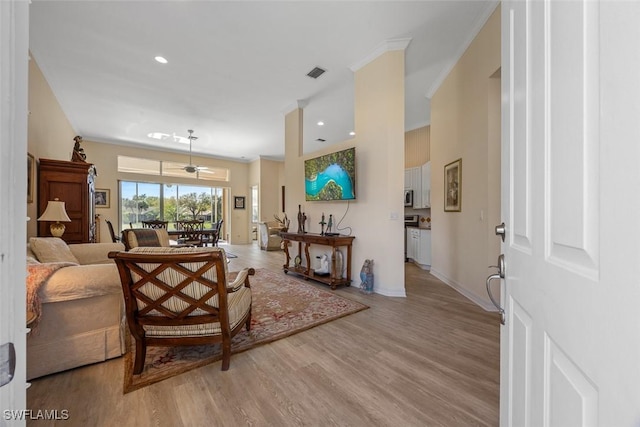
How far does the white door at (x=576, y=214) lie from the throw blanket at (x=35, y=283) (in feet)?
8.36

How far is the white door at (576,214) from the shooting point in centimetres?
39

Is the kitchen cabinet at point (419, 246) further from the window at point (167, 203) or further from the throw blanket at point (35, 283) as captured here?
the window at point (167, 203)

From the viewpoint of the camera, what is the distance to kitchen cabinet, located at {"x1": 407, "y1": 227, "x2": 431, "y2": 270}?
506 centimetres

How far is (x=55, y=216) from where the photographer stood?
3312 millimetres

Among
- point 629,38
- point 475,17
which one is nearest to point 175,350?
point 629,38

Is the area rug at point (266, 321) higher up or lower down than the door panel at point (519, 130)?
lower down

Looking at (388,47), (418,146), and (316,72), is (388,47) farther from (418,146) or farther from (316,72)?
(418,146)

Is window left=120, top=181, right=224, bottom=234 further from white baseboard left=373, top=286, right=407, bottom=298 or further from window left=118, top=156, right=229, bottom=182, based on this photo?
white baseboard left=373, top=286, right=407, bottom=298

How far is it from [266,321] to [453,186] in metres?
3.15

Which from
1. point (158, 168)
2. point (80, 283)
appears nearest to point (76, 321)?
point (80, 283)

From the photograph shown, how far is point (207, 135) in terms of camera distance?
21.8 feet

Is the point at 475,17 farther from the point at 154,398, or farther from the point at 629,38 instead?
the point at 154,398

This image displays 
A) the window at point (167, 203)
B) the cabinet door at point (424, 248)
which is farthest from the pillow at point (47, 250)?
the cabinet door at point (424, 248)

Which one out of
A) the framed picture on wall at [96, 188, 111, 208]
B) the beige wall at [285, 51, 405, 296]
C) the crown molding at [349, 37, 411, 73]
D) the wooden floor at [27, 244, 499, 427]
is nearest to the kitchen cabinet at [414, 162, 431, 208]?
the beige wall at [285, 51, 405, 296]
